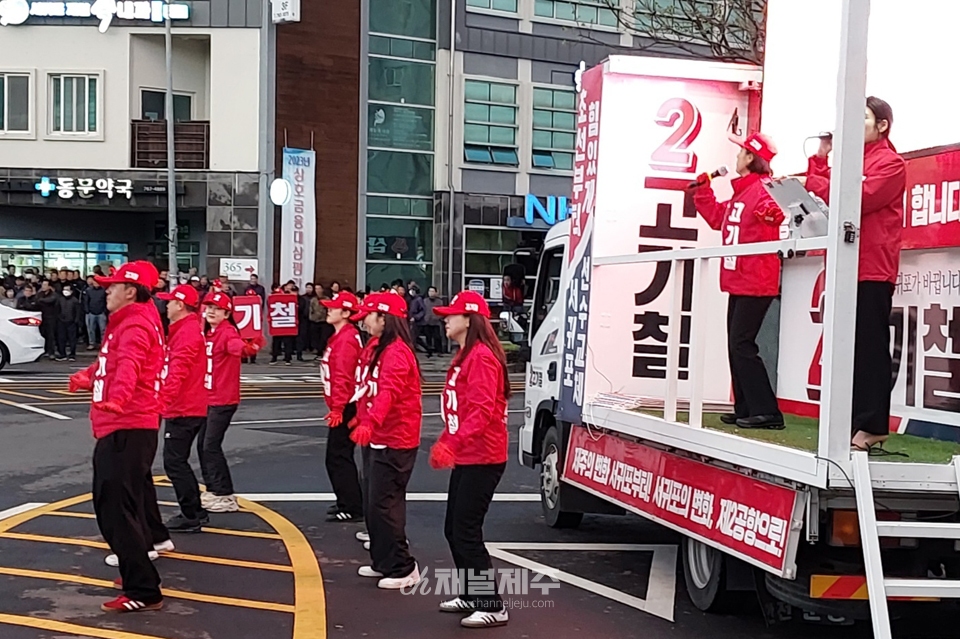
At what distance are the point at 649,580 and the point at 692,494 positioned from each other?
1440mm

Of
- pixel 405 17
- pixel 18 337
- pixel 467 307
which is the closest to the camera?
pixel 467 307

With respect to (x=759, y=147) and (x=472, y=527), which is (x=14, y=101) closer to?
(x=759, y=147)

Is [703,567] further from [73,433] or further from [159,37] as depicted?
[159,37]

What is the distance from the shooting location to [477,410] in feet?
22.2

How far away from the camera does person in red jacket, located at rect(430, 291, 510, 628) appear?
6.80m

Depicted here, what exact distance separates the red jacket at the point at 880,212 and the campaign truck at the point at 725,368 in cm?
39

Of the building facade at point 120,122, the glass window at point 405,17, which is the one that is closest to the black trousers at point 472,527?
the building facade at point 120,122

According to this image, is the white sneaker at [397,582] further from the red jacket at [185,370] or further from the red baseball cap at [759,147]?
the red baseball cap at [759,147]

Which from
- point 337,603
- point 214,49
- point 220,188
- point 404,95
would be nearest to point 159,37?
point 214,49

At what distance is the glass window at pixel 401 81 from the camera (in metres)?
32.7

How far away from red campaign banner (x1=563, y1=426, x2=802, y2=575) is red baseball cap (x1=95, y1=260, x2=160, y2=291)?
10.5 feet

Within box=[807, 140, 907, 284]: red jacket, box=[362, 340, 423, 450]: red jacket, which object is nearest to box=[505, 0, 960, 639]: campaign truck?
box=[807, 140, 907, 284]: red jacket

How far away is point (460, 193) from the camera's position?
110 ft

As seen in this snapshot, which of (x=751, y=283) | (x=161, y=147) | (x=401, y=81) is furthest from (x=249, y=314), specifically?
(x=401, y=81)
